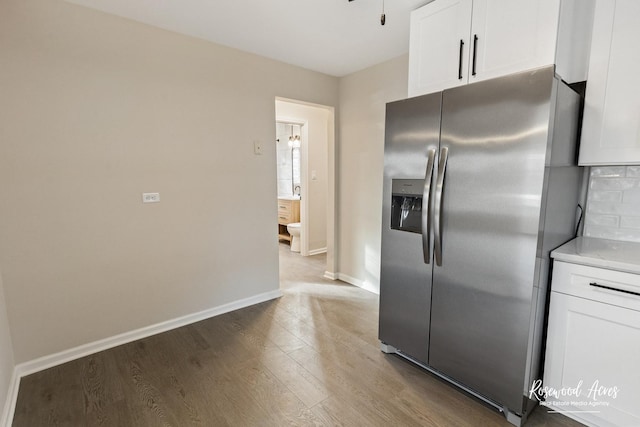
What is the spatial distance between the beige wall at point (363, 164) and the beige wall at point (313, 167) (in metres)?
1.18

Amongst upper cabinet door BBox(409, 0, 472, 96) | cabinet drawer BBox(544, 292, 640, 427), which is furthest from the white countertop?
upper cabinet door BBox(409, 0, 472, 96)

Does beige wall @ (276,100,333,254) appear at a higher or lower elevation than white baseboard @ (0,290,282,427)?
higher

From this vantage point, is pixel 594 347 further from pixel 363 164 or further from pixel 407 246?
pixel 363 164

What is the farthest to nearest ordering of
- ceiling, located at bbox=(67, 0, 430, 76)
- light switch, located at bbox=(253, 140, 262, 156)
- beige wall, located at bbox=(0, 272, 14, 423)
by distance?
light switch, located at bbox=(253, 140, 262, 156) → ceiling, located at bbox=(67, 0, 430, 76) → beige wall, located at bbox=(0, 272, 14, 423)

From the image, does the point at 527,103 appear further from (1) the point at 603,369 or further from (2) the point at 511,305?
(1) the point at 603,369

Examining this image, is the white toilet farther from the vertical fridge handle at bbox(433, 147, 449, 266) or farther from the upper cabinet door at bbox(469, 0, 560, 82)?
the upper cabinet door at bbox(469, 0, 560, 82)

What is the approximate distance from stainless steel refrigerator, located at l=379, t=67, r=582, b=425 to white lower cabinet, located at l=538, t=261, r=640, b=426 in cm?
8

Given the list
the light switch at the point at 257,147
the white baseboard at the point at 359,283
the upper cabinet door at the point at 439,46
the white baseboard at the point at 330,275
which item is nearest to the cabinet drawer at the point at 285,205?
the white baseboard at the point at 330,275

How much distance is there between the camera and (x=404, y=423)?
160 cm

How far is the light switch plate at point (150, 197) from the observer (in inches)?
93.6

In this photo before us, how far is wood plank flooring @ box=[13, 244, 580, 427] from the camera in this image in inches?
64.9

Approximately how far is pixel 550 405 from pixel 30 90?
3640mm

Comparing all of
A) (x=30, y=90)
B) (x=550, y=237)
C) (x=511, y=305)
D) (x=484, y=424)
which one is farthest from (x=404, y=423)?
(x=30, y=90)

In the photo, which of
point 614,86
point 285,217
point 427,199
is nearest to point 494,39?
point 614,86
